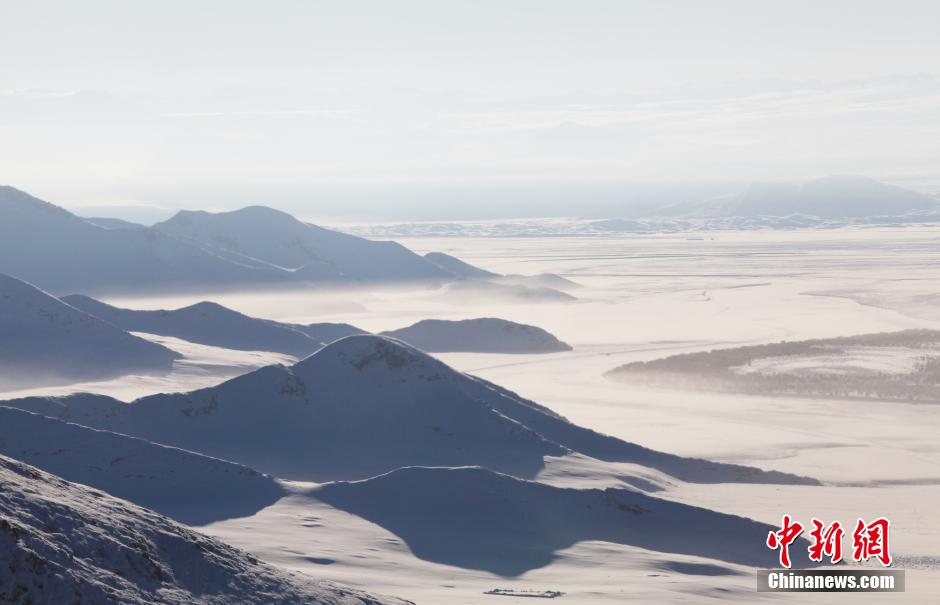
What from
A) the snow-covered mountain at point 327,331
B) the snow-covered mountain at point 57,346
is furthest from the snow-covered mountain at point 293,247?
the snow-covered mountain at point 57,346

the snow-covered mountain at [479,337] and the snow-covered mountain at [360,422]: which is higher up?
the snow-covered mountain at [479,337]

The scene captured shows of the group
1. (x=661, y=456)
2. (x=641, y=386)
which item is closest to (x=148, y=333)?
(x=641, y=386)

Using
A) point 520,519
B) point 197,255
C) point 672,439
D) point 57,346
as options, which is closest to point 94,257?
point 197,255

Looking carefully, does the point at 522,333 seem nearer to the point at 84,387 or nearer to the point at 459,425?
the point at 84,387

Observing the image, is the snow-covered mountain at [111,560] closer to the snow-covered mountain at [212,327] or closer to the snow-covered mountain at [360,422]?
the snow-covered mountain at [360,422]

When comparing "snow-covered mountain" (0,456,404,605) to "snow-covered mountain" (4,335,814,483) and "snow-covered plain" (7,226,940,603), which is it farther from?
"snow-covered mountain" (4,335,814,483)

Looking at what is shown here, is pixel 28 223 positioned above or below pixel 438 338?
above

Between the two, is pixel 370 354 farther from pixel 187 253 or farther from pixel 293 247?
pixel 293 247
